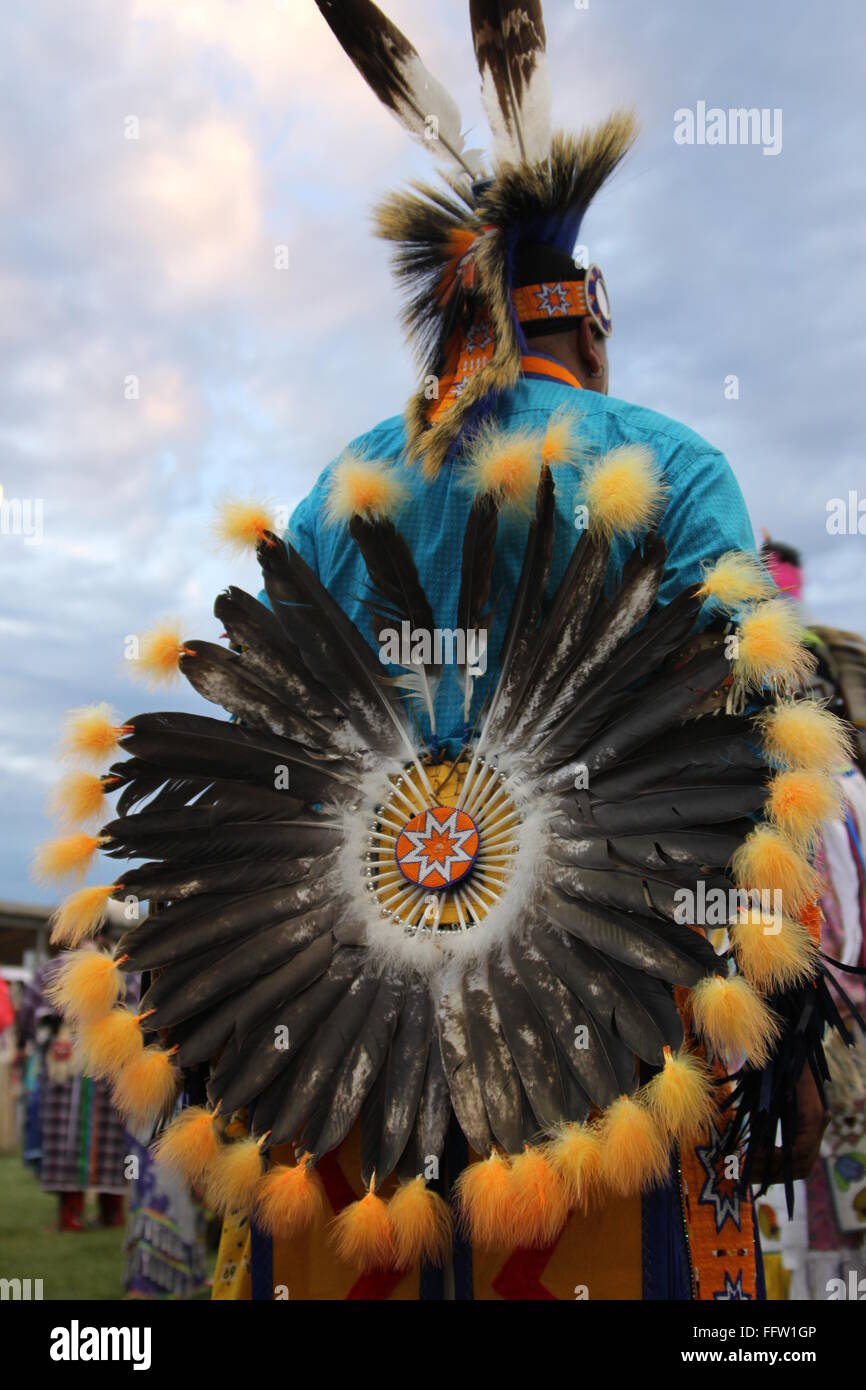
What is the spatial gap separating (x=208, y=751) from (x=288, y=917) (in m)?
0.29

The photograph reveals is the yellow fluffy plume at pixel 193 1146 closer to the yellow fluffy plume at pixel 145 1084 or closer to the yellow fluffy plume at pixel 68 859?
the yellow fluffy plume at pixel 145 1084

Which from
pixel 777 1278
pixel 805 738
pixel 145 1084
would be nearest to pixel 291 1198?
pixel 145 1084

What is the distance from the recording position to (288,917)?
1.79m

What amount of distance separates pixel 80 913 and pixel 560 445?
1.01 m

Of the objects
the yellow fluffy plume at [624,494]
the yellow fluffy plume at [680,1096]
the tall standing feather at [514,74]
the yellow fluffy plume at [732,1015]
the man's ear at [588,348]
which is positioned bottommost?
the yellow fluffy plume at [680,1096]

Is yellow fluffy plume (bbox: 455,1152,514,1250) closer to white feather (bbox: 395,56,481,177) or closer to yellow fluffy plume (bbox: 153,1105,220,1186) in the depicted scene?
yellow fluffy plume (bbox: 153,1105,220,1186)

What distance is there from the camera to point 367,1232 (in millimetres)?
1553

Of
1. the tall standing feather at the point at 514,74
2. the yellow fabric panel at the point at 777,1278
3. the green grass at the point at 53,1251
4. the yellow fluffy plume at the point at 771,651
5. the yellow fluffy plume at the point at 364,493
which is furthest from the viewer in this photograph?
the green grass at the point at 53,1251

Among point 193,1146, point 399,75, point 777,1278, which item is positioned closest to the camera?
point 193,1146

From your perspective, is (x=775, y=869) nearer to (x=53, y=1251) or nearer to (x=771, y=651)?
(x=771, y=651)

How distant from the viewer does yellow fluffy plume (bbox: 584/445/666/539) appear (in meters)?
1.73

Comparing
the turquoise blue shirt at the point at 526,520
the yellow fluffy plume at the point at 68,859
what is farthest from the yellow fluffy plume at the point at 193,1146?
the turquoise blue shirt at the point at 526,520

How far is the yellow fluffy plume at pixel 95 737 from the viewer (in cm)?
196
